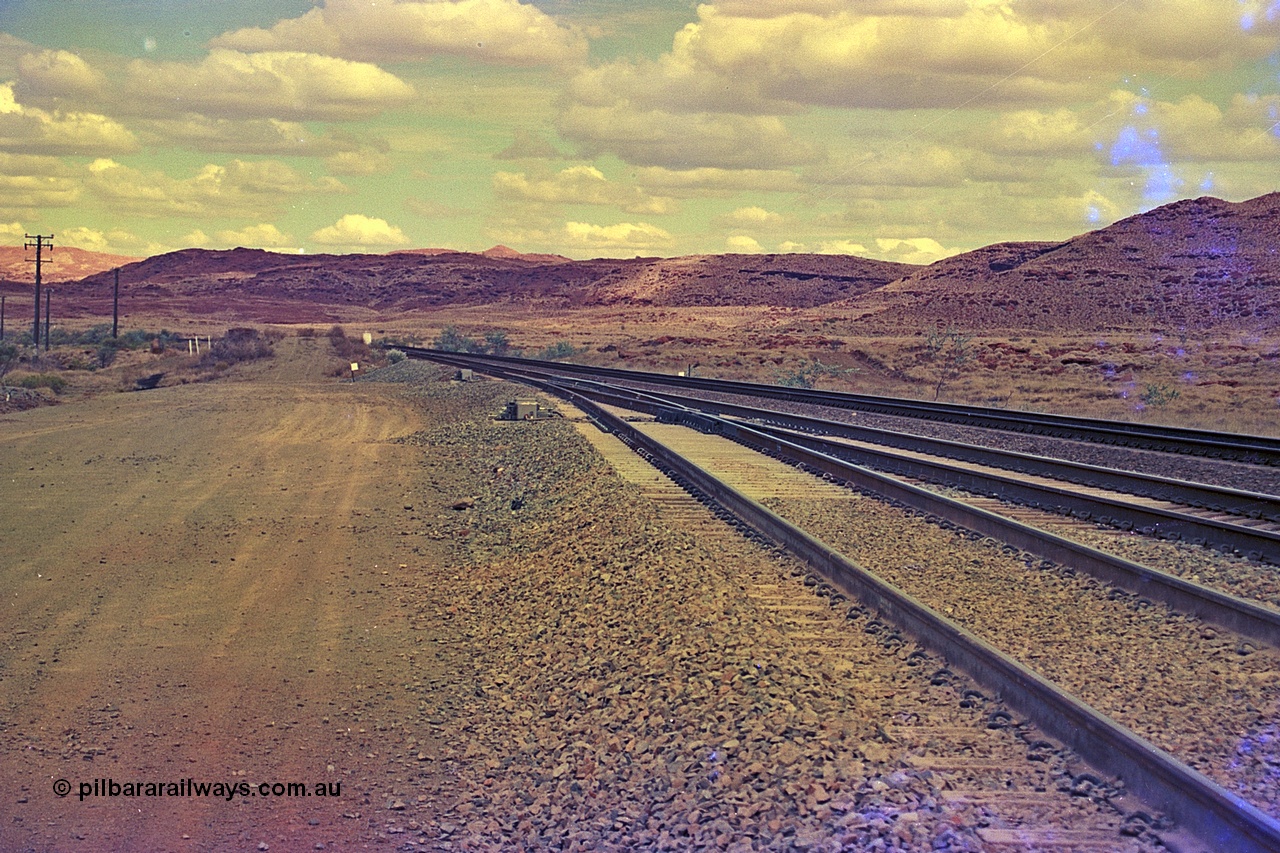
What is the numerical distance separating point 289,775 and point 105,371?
50911 millimetres

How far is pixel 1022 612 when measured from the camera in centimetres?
896

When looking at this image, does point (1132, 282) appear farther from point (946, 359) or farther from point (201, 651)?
point (201, 651)

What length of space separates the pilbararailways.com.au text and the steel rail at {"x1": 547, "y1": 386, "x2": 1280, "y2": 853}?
3.55m

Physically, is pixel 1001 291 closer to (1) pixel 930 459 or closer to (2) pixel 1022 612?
(1) pixel 930 459

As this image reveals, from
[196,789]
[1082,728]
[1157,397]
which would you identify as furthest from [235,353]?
[1082,728]

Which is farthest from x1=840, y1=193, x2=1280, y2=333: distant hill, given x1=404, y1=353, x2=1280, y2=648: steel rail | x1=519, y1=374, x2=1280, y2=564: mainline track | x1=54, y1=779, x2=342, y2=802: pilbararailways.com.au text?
x1=54, y1=779, x2=342, y2=802: pilbararailways.com.au text

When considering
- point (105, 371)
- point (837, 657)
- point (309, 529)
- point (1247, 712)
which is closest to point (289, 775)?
point (837, 657)

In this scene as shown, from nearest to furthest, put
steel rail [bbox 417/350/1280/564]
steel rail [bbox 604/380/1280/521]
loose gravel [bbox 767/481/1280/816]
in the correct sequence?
loose gravel [bbox 767/481/1280/816], steel rail [bbox 417/350/1280/564], steel rail [bbox 604/380/1280/521]

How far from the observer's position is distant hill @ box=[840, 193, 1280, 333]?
94750 millimetres

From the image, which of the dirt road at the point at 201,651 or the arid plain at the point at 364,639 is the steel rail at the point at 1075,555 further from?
the dirt road at the point at 201,651

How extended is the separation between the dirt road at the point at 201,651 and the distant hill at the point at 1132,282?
8045 centimetres

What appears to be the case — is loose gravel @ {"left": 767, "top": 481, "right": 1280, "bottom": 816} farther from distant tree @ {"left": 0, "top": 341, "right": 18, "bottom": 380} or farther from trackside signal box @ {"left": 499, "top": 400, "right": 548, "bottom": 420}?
distant tree @ {"left": 0, "top": 341, "right": 18, "bottom": 380}

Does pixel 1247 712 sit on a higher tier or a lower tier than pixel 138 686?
higher

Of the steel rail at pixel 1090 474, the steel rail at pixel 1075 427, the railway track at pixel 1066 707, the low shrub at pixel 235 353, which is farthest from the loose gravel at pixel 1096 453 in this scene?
the low shrub at pixel 235 353
